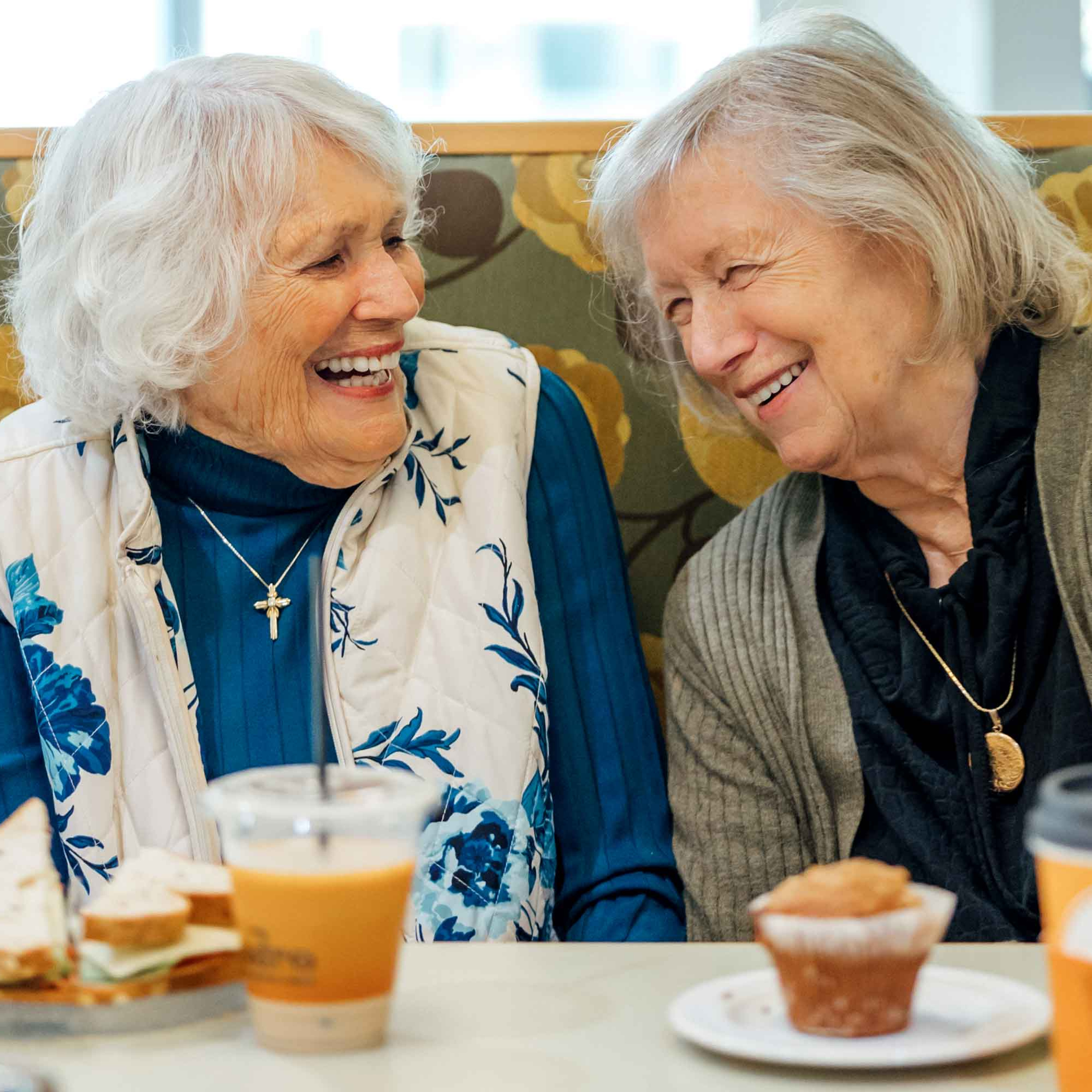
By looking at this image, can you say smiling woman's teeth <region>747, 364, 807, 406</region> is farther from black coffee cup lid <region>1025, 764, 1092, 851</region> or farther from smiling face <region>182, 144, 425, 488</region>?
black coffee cup lid <region>1025, 764, 1092, 851</region>

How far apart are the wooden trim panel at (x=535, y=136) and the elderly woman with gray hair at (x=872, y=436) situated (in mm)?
249

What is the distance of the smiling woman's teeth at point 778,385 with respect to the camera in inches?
53.8

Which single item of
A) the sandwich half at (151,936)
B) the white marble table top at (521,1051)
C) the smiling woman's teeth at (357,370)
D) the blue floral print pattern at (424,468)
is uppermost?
the smiling woman's teeth at (357,370)

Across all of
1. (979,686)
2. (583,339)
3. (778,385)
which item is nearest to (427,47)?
(583,339)

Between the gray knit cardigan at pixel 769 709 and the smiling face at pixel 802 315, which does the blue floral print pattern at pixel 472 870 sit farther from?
the smiling face at pixel 802 315

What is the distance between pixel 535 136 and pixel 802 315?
0.51m

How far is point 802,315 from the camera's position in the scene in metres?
1.32

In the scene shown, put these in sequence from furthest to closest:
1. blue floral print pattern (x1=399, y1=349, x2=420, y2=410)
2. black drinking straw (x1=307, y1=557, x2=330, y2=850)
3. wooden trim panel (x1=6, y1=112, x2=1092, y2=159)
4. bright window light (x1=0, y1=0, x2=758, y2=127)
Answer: bright window light (x1=0, y1=0, x2=758, y2=127)
wooden trim panel (x1=6, y1=112, x2=1092, y2=159)
blue floral print pattern (x1=399, y1=349, x2=420, y2=410)
black drinking straw (x1=307, y1=557, x2=330, y2=850)

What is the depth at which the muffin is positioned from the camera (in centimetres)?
60

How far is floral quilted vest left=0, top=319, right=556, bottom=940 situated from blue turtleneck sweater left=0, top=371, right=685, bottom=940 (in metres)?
0.04

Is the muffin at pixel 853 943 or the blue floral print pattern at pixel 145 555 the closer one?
the muffin at pixel 853 943

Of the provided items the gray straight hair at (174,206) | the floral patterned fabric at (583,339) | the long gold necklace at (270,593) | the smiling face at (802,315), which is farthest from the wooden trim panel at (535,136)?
the long gold necklace at (270,593)

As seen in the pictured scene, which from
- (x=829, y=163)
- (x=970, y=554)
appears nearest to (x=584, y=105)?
(x=829, y=163)

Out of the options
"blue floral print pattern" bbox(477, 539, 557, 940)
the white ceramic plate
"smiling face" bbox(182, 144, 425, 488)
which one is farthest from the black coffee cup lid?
"smiling face" bbox(182, 144, 425, 488)
